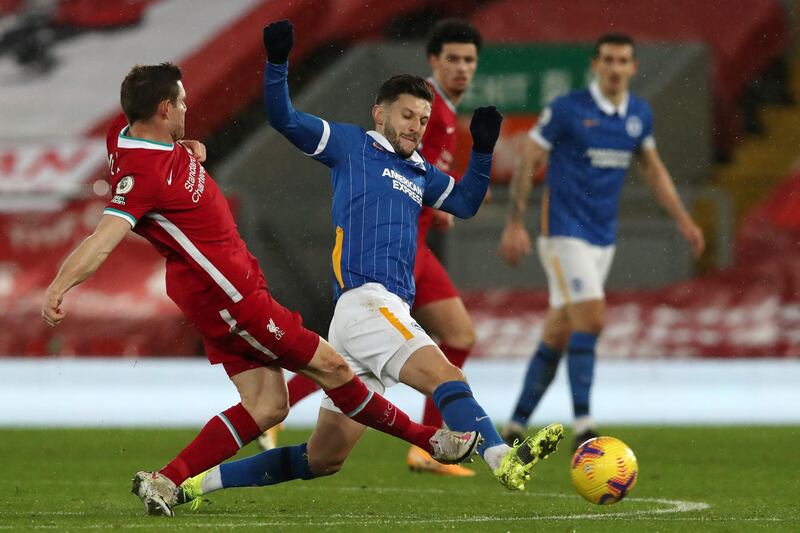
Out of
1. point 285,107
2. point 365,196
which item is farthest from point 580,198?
point 285,107

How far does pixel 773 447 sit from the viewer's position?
8258 mm

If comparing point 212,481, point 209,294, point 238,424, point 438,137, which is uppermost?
point 438,137

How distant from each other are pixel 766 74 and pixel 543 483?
11.3 metres

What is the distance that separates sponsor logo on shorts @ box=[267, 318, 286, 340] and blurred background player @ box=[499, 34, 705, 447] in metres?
3.09

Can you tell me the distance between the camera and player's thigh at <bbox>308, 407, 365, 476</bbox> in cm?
519

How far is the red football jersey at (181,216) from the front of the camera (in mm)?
4719

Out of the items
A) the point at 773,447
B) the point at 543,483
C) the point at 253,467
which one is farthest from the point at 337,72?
the point at 253,467

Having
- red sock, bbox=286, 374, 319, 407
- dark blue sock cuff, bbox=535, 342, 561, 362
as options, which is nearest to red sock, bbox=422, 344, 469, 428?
red sock, bbox=286, 374, 319, 407

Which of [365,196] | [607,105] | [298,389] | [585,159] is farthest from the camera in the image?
[607,105]

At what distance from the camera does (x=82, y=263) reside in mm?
4555

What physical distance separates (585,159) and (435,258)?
1.64 m

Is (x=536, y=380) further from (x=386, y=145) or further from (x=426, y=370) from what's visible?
(x=426, y=370)

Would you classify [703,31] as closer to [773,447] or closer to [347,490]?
[773,447]

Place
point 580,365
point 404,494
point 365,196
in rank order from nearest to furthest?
point 365,196 < point 404,494 < point 580,365
